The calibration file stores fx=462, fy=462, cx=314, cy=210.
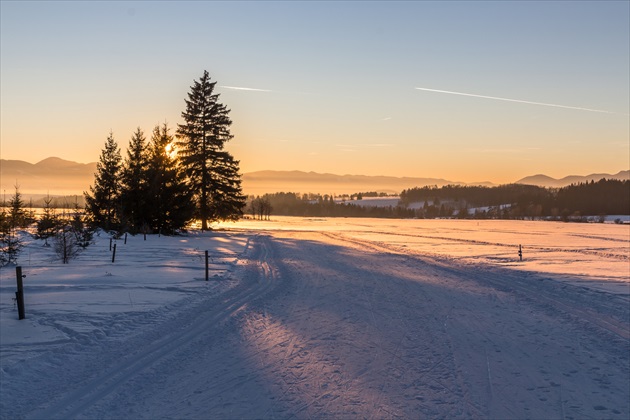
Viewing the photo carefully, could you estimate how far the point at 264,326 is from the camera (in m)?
11.6

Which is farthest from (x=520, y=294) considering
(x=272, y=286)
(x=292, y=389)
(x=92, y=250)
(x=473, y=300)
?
(x=92, y=250)

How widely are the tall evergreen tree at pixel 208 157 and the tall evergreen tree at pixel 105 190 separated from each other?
715 centimetres

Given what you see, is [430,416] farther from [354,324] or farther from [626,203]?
[626,203]

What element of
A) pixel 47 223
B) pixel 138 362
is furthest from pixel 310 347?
pixel 47 223

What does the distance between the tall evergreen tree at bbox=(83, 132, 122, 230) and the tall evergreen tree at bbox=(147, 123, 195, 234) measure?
4.42m

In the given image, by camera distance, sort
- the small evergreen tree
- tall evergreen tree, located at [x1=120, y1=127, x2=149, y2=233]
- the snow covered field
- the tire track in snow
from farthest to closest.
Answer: tall evergreen tree, located at [x1=120, y1=127, x2=149, y2=233], the small evergreen tree, the snow covered field, the tire track in snow

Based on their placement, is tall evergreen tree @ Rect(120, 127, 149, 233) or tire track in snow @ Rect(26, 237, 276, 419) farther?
tall evergreen tree @ Rect(120, 127, 149, 233)

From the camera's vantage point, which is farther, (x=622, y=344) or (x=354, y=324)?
(x=354, y=324)

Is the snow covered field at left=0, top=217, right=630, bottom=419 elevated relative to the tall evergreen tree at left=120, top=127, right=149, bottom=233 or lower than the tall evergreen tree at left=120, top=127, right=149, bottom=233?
lower

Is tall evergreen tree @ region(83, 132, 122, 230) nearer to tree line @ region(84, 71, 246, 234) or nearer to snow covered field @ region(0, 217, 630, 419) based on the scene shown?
tree line @ region(84, 71, 246, 234)

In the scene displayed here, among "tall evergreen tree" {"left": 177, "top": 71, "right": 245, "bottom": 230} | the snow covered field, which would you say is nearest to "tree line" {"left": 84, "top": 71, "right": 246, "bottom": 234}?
"tall evergreen tree" {"left": 177, "top": 71, "right": 245, "bottom": 230}

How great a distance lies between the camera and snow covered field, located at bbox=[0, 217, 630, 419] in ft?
22.7

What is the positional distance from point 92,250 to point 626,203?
7238 inches

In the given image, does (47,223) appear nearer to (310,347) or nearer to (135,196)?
(135,196)
